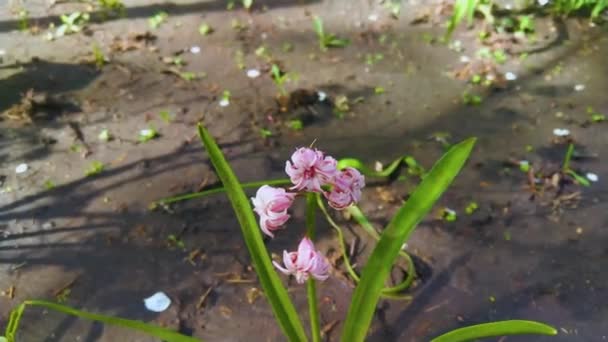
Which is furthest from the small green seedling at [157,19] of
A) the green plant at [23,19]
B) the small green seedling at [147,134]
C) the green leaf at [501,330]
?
the green leaf at [501,330]

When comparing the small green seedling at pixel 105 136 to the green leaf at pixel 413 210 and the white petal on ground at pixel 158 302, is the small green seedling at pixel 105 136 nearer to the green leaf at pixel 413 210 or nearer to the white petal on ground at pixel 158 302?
the white petal on ground at pixel 158 302

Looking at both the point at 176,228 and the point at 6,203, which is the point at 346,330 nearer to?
the point at 176,228

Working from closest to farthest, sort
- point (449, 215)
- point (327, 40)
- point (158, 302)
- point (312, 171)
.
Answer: point (312, 171)
point (158, 302)
point (449, 215)
point (327, 40)

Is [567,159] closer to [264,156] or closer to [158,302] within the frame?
[264,156]

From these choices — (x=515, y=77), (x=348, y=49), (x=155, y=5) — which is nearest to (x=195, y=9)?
(x=155, y=5)

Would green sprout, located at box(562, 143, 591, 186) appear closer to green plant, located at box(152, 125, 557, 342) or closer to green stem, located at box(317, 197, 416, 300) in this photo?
green stem, located at box(317, 197, 416, 300)

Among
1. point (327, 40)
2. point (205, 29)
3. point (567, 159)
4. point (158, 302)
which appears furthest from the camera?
point (205, 29)

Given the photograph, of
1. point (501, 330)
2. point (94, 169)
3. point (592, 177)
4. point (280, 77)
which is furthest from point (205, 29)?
point (501, 330)
